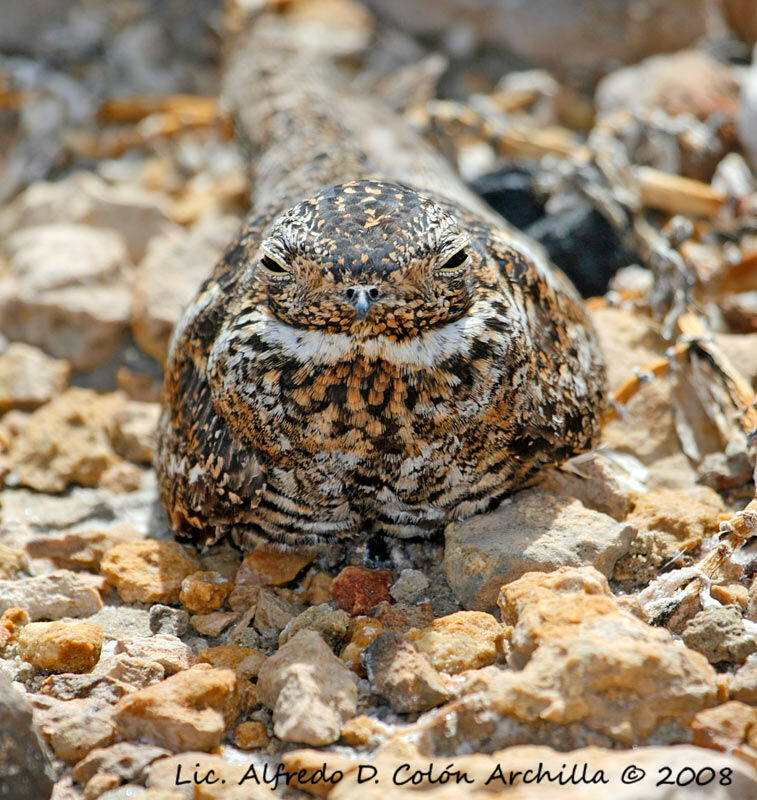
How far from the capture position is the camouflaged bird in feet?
10.4

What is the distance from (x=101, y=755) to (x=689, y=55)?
Result: 17.8 feet

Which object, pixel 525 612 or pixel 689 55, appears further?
pixel 689 55

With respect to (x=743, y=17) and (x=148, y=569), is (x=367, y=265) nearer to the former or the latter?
(x=148, y=569)

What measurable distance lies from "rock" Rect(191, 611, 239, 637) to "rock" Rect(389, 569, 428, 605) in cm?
58

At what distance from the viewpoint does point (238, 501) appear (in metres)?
3.57

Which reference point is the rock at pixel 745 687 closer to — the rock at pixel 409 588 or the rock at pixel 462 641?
the rock at pixel 462 641

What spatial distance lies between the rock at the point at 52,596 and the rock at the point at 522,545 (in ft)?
4.35

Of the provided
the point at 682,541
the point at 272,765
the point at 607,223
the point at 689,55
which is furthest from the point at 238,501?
the point at 689,55

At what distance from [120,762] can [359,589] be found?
3.39 ft

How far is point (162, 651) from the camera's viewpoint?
332cm

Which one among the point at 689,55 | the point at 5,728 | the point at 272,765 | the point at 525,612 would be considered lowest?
the point at 272,765

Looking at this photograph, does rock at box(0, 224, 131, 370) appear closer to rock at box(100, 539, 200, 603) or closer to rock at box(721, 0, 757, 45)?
rock at box(100, 539, 200, 603)

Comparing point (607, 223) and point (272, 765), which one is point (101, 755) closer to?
point (272, 765)

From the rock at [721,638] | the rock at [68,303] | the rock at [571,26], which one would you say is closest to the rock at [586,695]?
the rock at [721,638]
